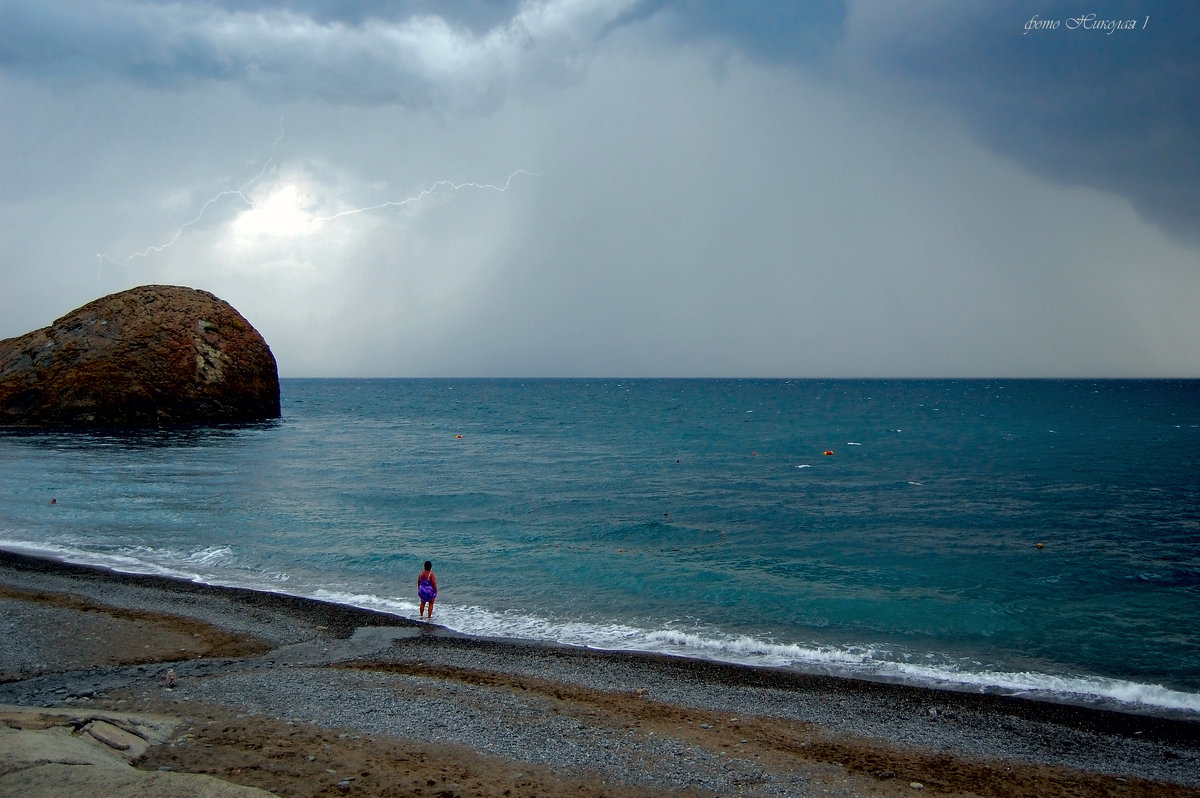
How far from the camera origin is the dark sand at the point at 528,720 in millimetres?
9680

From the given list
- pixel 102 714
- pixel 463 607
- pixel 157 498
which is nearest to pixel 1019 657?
pixel 463 607

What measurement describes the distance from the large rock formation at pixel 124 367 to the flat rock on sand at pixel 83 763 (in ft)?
188

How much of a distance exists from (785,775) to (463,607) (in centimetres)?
1074

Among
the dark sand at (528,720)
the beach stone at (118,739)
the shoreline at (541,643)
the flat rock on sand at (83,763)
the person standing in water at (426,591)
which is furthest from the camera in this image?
the person standing in water at (426,591)

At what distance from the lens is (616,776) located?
32.2 ft

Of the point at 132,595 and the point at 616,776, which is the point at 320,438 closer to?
the point at 132,595

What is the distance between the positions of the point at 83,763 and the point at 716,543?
20.5 meters

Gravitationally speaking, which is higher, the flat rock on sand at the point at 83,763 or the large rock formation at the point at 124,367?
the large rock formation at the point at 124,367

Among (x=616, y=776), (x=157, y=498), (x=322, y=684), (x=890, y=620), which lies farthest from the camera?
(x=157, y=498)

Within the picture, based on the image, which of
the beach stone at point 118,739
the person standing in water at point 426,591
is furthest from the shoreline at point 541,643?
the beach stone at point 118,739

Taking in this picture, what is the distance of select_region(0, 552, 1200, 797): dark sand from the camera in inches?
381

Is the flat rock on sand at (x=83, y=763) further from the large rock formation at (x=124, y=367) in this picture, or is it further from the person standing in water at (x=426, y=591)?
the large rock formation at (x=124, y=367)

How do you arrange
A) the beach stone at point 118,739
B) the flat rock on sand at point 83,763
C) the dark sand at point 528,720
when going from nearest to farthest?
the flat rock on sand at point 83,763, the beach stone at point 118,739, the dark sand at point 528,720

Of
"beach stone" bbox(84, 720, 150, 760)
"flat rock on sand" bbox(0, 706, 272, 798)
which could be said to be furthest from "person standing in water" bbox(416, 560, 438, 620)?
"beach stone" bbox(84, 720, 150, 760)
